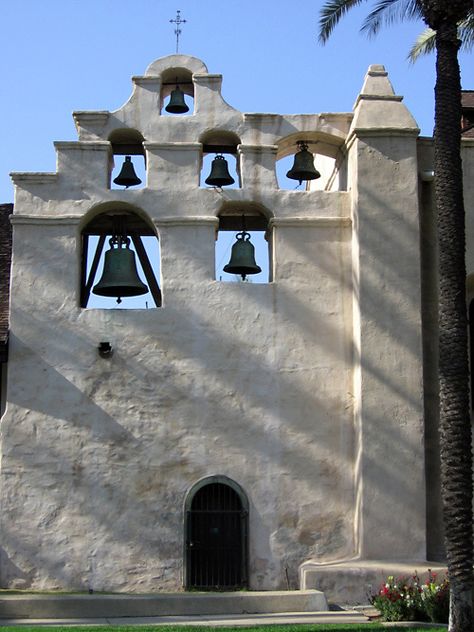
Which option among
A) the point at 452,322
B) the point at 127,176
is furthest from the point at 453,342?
the point at 127,176

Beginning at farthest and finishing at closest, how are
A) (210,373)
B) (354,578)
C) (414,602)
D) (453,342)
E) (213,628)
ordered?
(210,373) < (354,578) < (414,602) < (453,342) < (213,628)

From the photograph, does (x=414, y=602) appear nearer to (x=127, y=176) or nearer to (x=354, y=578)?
(x=354, y=578)

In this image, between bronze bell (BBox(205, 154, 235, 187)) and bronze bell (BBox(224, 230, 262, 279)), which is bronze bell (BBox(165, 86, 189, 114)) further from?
bronze bell (BBox(224, 230, 262, 279))

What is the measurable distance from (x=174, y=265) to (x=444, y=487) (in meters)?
6.30

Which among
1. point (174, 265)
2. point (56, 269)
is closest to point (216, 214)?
point (174, 265)

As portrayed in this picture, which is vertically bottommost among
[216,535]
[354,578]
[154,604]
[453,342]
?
[154,604]

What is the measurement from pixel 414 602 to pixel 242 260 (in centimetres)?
671

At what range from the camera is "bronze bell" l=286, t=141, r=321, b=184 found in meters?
20.5

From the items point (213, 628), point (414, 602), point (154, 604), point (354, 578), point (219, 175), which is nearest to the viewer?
point (213, 628)

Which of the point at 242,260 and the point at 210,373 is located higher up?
the point at 242,260

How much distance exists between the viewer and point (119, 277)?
19.7m

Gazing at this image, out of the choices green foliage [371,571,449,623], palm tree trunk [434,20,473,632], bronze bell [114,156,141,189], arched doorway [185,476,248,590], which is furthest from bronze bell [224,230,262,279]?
green foliage [371,571,449,623]

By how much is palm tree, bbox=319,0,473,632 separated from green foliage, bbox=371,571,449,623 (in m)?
1.23

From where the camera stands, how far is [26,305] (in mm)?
19281
